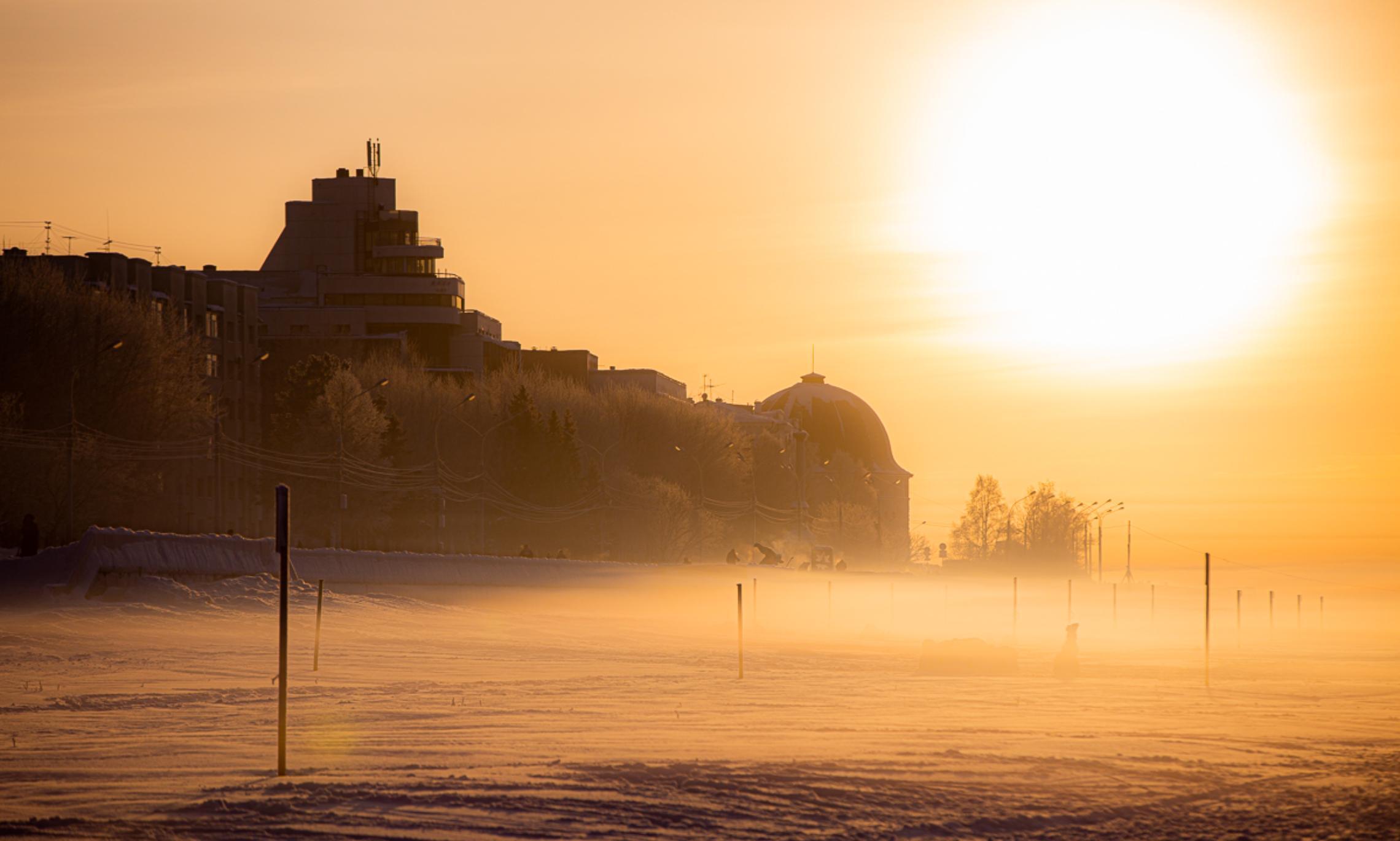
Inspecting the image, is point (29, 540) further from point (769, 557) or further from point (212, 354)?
point (769, 557)

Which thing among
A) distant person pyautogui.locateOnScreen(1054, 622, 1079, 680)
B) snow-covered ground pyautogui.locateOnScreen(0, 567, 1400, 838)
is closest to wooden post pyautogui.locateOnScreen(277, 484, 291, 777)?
snow-covered ground pyautogui.locateOnScreen(0, 567, 1400, 838)

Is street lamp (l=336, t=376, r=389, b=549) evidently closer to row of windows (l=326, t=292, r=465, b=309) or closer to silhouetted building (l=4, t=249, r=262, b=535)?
silhouetted building (l=4, t=249, r=262, b=535)

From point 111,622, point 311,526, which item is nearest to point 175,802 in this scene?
point 111,622

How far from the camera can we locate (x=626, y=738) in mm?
22250

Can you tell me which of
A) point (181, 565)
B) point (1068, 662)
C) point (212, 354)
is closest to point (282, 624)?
point (1068, 662)

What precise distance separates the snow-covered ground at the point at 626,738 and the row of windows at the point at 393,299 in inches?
4367

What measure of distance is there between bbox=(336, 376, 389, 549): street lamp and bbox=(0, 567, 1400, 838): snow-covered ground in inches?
1203

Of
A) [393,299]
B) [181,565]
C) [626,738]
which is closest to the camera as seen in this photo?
[626,738]

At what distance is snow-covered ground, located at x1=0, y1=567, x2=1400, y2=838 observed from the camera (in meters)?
15.9

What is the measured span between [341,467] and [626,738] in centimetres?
6110

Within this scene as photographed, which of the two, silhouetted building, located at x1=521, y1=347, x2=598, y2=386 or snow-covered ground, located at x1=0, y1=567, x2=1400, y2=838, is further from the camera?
silhouetted building, located at x1=521, y1=347, x2=598, y2=386

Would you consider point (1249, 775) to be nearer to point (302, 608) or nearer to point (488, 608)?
point (302, 608)

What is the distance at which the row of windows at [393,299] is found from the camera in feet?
524

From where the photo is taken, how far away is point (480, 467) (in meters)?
109
